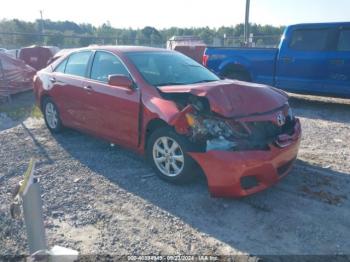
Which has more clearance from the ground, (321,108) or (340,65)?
(340,65)

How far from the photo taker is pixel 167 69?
5.04m

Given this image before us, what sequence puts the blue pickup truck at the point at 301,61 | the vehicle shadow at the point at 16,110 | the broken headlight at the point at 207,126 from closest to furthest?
1. the broken headlight at the point at 207,126
2. the vehicle shadow at the point at 16,110
3. the blue pickup truck at the point at 301,61

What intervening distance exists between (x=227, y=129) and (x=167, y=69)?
159cm

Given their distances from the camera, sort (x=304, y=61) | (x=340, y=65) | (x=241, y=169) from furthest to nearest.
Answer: (x=304, y=61) < (x=340, y=65) < (x=241, y=169)

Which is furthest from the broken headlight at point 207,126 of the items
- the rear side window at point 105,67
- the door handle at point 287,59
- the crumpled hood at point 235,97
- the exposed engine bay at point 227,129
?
the door handle at point 287,59

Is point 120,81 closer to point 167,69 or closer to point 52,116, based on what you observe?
point 167,69

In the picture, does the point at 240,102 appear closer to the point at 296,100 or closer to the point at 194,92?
the point at 194,92

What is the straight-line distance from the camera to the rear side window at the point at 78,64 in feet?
18.4

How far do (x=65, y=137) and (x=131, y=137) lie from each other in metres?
2.18

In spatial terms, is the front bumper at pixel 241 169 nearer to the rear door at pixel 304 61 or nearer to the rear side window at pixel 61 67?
the rear side window at pixel 61 67

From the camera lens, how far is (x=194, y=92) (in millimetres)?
4086

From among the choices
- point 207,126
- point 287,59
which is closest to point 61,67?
point 207,126

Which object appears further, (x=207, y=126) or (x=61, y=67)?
(x=61, y=67)

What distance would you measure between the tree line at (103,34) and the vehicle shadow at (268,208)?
11321 millimetres
